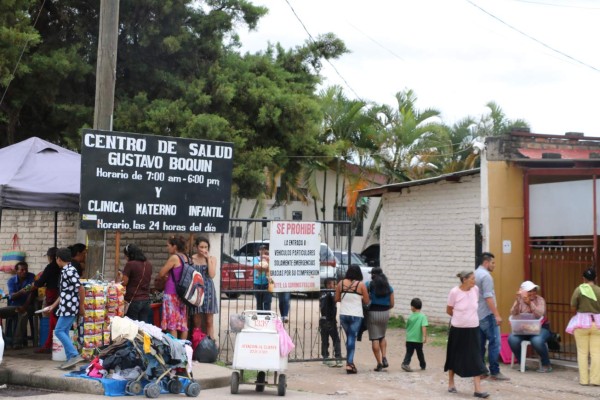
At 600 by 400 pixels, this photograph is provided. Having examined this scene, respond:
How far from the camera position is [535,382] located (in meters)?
13.4

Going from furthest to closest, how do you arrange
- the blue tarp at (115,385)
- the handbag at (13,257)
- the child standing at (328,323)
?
the handbag at (13,257), the child standing at (328,323), the blue tarp at (115,385)

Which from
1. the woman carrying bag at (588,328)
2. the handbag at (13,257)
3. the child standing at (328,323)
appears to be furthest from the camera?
the handbag at (13,257)

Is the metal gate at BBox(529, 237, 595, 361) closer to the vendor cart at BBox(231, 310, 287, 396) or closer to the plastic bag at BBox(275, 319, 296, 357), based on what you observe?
the plastic bag at BBox(275, 319, 296, 357)

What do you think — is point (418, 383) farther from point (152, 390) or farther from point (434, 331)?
point (434, 331)

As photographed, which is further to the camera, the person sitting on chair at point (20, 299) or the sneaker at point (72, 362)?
the person sitting on chair at point (20, 299)

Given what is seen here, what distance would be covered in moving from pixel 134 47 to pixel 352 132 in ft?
47.9

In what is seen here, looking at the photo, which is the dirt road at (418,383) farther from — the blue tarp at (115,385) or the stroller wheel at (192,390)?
the blue tarp at (115,385)

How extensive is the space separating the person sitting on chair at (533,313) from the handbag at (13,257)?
359 inches

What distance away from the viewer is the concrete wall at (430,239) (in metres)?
19.7

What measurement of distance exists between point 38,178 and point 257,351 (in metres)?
4.20

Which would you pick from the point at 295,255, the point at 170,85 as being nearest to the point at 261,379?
the point at 295,255

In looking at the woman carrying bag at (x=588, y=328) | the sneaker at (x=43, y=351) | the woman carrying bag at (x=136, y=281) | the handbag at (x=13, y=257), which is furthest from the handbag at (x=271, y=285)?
the handbag at (x=13, y=257)

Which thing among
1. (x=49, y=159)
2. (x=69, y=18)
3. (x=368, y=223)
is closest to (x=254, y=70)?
A: (x=69, y=18)

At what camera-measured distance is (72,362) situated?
11.8m
